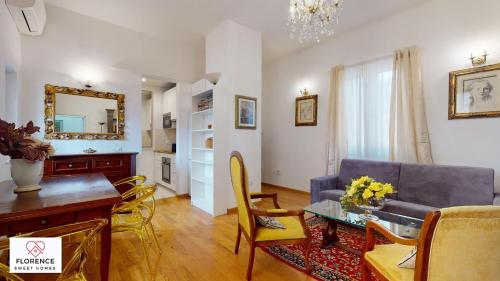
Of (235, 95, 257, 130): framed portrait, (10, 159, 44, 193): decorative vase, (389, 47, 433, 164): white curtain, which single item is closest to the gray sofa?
(389, 47, 433, 164): white curtain

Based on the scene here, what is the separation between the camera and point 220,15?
11.1 ft

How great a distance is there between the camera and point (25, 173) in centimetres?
143

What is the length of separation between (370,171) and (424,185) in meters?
0.66

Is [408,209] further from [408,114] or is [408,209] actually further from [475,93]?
[475,93]

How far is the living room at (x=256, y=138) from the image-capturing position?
1.42m

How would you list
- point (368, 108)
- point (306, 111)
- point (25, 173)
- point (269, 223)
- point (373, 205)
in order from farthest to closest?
point (306, 111), point (368, 108), point (373, 205), point (269, 223), point (25, 173)

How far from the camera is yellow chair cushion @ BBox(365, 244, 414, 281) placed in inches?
46.4

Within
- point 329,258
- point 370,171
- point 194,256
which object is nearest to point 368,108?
point 370,171

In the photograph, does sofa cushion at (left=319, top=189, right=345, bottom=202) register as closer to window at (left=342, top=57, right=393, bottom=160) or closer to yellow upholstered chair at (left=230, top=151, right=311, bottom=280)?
window at (left=342, top=57, right=393, bottom=160)

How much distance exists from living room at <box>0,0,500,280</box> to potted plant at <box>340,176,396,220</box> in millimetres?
14

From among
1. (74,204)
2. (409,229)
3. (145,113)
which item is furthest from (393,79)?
(145,113)

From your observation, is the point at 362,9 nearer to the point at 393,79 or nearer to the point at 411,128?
the point at 393,79

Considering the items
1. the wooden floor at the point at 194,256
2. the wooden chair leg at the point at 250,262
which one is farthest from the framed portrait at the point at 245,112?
the wooden chair leg at the point at 250,262

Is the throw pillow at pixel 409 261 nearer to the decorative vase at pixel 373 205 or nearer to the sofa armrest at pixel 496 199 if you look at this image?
the decorative vase at pixel 373 205
